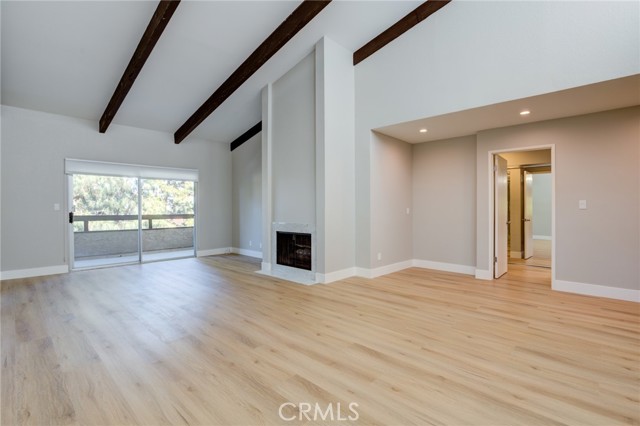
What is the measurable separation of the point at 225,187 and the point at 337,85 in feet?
15.2

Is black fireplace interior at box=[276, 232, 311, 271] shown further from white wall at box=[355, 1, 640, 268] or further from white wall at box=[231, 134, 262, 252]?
white wall at box=[231, 134, 262, 252]

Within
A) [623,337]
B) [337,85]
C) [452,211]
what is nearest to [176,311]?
[337,85]

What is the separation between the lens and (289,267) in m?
5.49

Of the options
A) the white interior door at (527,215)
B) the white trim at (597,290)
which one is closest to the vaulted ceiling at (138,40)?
the white trim at (597,290)

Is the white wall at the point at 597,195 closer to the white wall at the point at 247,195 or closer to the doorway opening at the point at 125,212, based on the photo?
the white wall at the point at 247,195

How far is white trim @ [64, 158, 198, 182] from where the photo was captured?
588 cm

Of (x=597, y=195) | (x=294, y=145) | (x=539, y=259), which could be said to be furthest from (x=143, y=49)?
(x=539, y=259)

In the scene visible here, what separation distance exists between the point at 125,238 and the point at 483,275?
7591 mm

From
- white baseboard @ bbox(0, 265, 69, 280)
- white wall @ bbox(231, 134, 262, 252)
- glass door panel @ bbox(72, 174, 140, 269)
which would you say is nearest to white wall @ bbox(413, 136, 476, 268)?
white wall @ bbox(231, 134, 262, 252)

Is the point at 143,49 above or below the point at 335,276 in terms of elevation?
above

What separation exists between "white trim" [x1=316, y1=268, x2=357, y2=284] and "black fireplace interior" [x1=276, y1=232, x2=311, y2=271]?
368 millimetres

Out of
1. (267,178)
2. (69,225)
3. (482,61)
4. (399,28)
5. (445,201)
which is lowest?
(69,225)

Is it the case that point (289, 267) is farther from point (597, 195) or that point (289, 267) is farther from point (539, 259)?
point (539, 259)

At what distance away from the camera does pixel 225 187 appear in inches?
326
